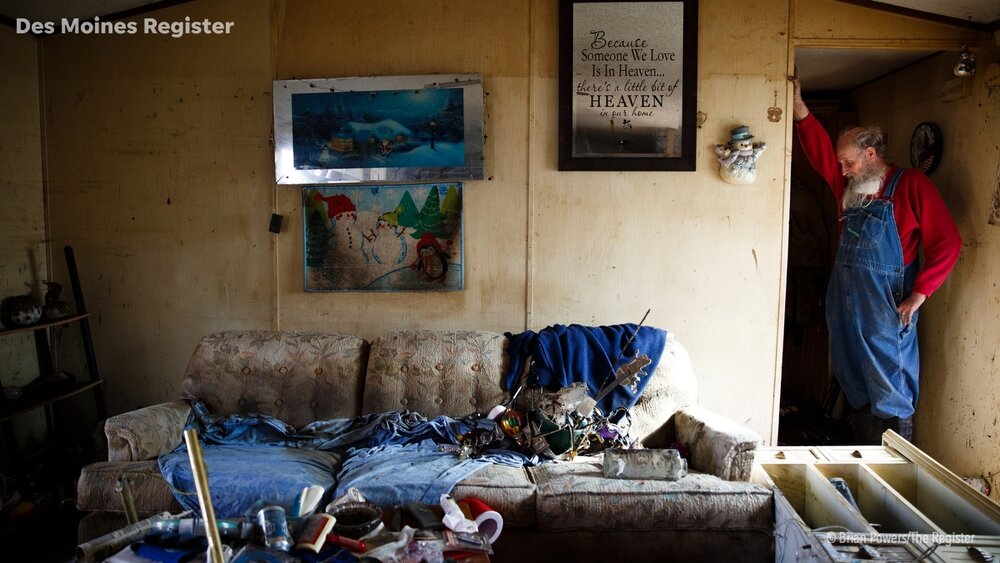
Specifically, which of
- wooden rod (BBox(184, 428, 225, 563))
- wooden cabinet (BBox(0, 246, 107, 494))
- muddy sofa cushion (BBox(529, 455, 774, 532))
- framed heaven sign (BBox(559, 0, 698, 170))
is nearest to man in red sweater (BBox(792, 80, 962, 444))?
framed heaven sign (BBox(559, 0, 698, 170))

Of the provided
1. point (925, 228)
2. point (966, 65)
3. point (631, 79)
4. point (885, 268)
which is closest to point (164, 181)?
point (631, 79)

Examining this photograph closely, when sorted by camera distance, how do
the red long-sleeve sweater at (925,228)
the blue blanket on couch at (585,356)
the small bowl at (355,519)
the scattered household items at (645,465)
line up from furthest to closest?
the red long-sleeve sweater at (925,228) → the blue blanket on couch at (585,356) → the scattered household items at (645,465) → the small bowl at (355,519)

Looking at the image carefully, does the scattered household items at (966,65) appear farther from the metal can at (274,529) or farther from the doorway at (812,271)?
the metal can at (274,529)

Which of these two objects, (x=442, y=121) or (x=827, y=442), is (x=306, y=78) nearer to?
(x=442, y=121)

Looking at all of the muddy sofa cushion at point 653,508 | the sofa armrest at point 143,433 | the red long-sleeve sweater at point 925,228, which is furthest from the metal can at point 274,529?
the red long-sleeve sweater at point 925,228

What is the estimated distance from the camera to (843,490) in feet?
7.74

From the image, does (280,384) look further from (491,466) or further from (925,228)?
(925,228)

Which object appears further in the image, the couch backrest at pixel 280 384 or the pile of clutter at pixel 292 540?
the couch backrest at pixel 280 384

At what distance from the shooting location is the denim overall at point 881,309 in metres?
3.05

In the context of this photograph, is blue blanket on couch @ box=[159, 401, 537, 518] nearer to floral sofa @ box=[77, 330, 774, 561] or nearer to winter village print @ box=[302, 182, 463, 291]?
floral sofa @ box=[77, 330, 774, 561]

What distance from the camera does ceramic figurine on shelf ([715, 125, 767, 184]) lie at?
10.4 feet

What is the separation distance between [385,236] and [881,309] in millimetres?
2537

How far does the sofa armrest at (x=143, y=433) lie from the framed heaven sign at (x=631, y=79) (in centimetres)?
230

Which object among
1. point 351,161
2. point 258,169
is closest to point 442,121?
point 351,161
